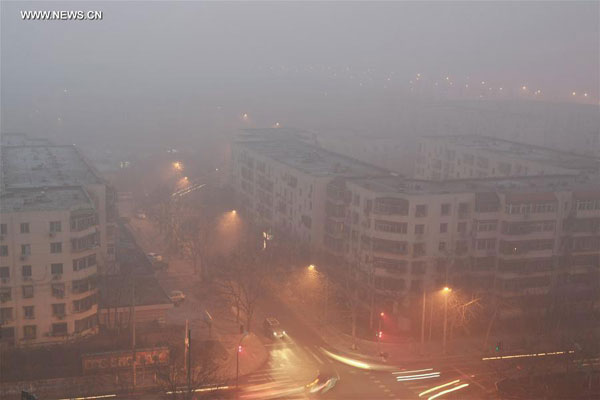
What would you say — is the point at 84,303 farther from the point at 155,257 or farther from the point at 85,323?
the point at 155,257

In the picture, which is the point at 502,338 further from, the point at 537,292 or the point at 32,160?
the point at 32,160

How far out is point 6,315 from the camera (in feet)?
65.6

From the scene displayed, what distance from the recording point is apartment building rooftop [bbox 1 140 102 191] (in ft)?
84.8

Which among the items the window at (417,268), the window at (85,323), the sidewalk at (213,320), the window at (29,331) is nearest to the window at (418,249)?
the window at (417,268)

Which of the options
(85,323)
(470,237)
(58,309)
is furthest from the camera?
(470,237)

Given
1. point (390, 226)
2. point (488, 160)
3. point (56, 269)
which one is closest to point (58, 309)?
point (56, 269)

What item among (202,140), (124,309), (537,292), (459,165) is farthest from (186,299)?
(202,140)

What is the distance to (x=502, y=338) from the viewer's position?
2284cm

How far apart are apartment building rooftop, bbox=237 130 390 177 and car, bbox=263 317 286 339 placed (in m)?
7.85

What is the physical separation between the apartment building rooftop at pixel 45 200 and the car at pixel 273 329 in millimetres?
6842

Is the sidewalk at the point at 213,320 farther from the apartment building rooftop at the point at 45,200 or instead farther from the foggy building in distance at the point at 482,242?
the apartment building rooftop at the point at 45,200

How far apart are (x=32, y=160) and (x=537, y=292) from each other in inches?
868

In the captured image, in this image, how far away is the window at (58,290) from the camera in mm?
20312

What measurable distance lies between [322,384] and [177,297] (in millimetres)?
8827
